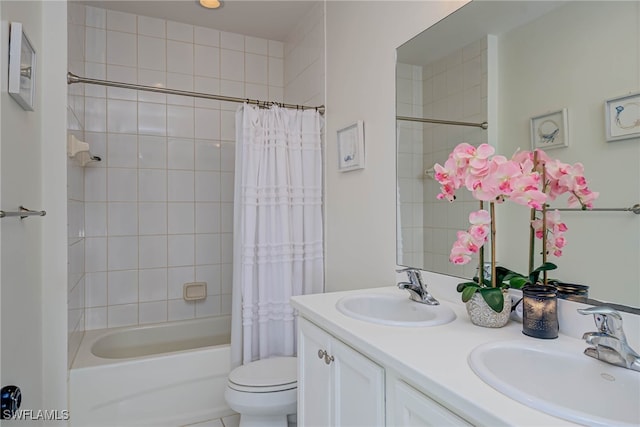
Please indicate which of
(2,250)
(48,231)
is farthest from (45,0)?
(2,250)

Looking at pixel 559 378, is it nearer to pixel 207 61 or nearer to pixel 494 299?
pixel 494 299

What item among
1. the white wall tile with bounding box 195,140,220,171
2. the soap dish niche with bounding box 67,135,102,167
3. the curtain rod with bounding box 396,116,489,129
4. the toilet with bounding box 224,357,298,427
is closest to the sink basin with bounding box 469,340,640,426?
the curtain rod with bounding box 396,116,489,129

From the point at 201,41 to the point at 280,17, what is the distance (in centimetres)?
68

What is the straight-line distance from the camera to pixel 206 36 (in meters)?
2.91

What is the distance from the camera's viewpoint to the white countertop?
63 centimetres

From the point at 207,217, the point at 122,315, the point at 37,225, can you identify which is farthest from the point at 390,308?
the point at 122,315

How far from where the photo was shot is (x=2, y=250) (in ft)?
3.70

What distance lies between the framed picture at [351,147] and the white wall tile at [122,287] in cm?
174

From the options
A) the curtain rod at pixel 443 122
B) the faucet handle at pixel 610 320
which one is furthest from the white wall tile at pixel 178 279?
the faucet handle at pixel 610 320

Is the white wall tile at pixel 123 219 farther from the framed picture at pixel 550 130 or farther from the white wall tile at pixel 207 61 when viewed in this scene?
the framed picture at pixel 550 130

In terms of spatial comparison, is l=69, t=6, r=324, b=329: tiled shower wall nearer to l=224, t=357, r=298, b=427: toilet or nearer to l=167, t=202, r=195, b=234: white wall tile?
l=167, t=202, r=195, b=234: white wall tile

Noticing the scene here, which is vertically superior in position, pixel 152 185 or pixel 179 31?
pixel 179 31

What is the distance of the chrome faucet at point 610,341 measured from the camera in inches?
30.3

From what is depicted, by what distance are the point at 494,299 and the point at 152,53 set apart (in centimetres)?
284
